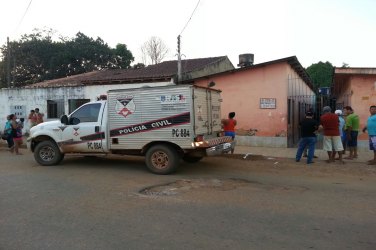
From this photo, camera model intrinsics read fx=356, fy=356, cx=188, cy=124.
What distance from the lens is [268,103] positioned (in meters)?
14.1

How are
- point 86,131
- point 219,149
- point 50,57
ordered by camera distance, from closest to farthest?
point 219,149
point 86,131
point 50,57

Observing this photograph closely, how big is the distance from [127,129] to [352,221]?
570cm

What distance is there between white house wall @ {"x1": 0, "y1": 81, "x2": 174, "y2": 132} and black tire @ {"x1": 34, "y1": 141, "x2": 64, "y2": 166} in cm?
811

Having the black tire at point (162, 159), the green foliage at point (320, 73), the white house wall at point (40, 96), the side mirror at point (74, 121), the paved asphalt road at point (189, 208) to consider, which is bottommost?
the paved asphalt road at point (189, 208)

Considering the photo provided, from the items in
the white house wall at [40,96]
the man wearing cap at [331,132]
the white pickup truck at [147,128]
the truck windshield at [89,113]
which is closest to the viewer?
the white pickup truck at [147,128]

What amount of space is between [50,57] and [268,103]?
29448 mm

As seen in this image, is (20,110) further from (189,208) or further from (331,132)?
(189,208)

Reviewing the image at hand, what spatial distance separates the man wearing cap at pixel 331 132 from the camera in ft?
33.7

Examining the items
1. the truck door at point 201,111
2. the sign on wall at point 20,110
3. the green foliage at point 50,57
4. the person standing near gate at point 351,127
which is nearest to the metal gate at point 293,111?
the person standing near gate at point 351,127

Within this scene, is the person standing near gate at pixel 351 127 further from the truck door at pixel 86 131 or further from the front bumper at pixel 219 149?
the truck door at pixel 86 131

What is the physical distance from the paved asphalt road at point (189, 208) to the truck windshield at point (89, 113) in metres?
1.36

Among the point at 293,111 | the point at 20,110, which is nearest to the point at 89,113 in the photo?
the point at 293,111

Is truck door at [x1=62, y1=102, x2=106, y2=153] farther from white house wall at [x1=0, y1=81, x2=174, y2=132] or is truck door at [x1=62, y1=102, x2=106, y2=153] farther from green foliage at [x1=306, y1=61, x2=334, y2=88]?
green foliage at [x1=306, y1=61, x2=334, y2=88]

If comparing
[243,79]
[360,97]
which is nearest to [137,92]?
[243,79]
